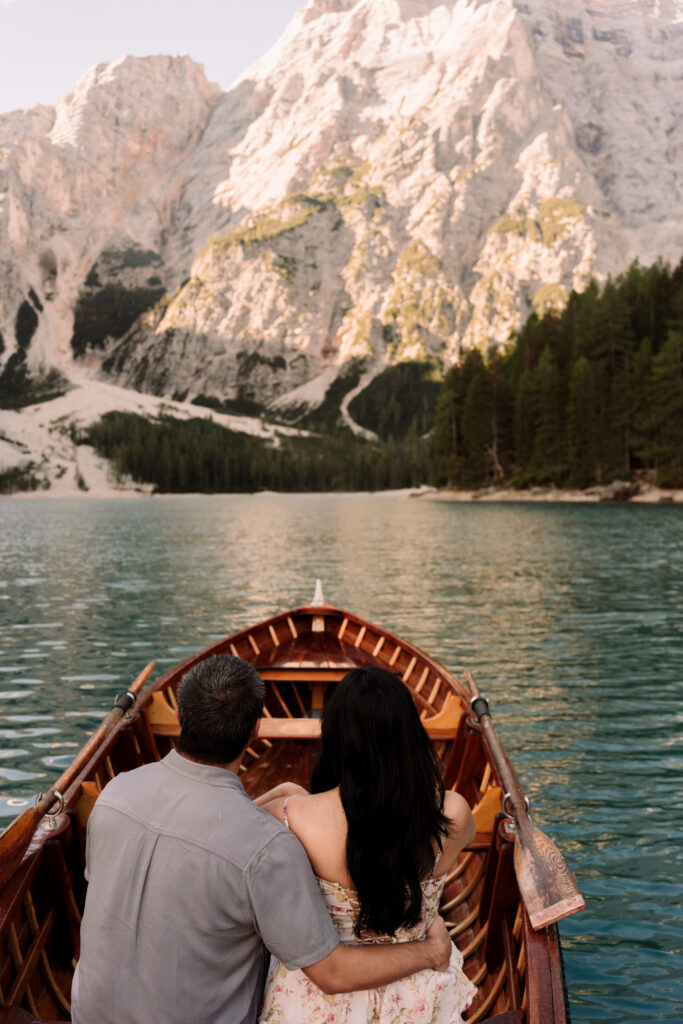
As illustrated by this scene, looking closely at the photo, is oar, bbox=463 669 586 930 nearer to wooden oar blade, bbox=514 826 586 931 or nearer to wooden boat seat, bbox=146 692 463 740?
wooden oar blade, bbox=514 826 586 931

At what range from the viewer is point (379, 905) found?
3.43 metres

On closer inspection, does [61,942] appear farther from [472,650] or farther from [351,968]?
[472,650]

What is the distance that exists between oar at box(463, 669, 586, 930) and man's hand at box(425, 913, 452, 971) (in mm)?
798

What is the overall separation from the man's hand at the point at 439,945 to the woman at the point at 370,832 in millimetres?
104

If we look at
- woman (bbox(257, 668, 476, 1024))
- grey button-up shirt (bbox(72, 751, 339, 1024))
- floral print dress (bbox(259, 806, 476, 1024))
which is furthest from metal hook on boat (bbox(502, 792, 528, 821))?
grey button-up shirt (bbox(72, 751, 339, 1024))

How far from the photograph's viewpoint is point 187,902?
10.5 feet

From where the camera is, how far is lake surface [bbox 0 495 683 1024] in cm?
853

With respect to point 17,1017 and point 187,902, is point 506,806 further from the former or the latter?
point 17,1017

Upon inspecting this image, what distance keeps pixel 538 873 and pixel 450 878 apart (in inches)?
97.7

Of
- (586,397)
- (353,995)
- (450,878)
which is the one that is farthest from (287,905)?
(586,397)

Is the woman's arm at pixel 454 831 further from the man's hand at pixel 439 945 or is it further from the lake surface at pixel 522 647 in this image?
the lake surface at pixel 522 647

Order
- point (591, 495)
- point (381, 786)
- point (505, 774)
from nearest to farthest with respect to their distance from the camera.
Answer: point (381, 786) → point (505, 774) → point (591, 495)

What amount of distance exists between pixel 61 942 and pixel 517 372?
10558 cm

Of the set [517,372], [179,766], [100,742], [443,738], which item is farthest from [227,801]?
[517,372]
